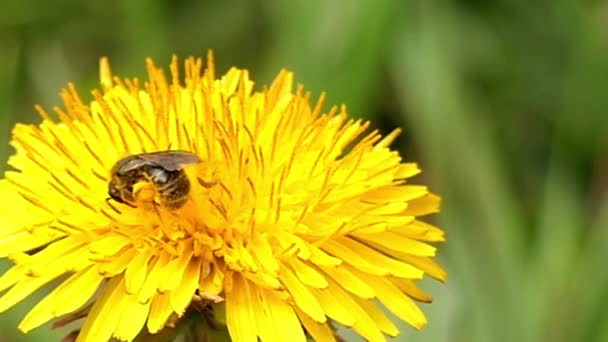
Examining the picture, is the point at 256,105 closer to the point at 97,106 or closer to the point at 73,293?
the point at 97,106

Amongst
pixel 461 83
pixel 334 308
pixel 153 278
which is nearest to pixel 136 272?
pixel 153 278

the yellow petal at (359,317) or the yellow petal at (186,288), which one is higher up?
the yellow petal at (186,288)

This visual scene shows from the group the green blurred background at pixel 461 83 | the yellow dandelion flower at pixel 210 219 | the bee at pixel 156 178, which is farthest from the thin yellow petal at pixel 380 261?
the green blurred background at pixel 461 83

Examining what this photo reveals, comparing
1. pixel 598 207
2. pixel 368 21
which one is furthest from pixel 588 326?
pixel 368 21

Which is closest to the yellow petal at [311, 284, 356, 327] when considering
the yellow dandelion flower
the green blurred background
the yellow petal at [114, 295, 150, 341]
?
the yellow dandelion flower

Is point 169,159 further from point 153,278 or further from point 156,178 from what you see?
point 153,278

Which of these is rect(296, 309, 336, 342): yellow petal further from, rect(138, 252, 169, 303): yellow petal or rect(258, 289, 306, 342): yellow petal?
rect(138, 252, 169, 303): yellow petal

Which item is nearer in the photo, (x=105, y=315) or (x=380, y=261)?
(x=105, y=315)

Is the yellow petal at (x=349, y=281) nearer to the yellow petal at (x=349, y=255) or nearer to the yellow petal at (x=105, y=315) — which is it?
the yellow petal at (x=349, y=255)
